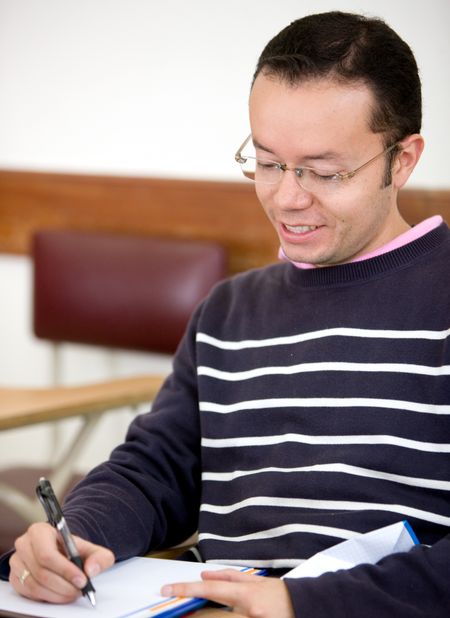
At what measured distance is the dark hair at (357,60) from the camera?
1.56m

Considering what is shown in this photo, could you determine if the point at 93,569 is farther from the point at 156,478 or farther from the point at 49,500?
the point at 156,478

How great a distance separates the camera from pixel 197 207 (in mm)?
3527

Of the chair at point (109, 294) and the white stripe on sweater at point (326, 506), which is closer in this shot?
the white stripe on sweater at point (326, 506)

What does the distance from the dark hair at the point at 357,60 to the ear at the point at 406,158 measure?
15 millimetres

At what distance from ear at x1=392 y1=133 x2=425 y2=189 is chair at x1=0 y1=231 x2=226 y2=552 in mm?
1529

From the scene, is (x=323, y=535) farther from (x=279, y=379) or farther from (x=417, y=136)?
(x=417, y=136)

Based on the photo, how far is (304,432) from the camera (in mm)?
1643

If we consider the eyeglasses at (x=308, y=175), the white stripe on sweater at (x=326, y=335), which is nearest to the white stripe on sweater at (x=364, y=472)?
the white stripe on sweater at (x=326, y=335)

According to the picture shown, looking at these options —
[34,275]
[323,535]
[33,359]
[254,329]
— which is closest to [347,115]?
[254,329]

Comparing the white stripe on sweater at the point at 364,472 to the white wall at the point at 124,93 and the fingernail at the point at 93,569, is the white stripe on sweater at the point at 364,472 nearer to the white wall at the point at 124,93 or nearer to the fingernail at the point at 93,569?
the fingernail at the point at 93,569

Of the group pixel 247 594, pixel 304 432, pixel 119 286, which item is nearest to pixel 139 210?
pixel 119 286

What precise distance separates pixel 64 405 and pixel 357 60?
4.67 feet

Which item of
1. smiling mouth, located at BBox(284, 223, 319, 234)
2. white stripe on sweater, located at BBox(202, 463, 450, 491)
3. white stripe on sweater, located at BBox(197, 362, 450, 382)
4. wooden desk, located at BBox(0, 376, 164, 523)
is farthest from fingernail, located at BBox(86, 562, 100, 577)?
wooden desk, located at BBox(0, 376, 164, 523)

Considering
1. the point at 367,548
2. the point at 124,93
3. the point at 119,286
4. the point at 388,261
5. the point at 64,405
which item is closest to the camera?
the point at 367,548
